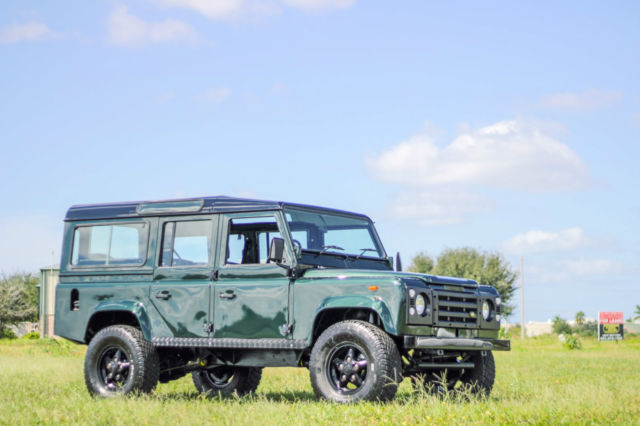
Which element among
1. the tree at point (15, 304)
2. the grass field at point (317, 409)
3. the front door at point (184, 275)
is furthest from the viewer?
the tree at point (15, 304)

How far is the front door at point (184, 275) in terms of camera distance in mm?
11234

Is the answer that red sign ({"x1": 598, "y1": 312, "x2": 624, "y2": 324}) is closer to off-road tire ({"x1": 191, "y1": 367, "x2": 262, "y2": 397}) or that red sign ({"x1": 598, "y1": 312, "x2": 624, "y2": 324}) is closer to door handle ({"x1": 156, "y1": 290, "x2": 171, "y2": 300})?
off-road tire ({"x1": 191, "y1": 367, "x2": 262, "y2": 397})

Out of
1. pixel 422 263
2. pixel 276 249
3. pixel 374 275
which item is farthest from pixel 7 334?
pixel 374 275

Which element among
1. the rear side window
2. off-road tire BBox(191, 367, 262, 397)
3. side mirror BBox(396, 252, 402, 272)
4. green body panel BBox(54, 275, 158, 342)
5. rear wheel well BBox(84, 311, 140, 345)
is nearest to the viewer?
green body panel BBox(54, 275, 158, 342)

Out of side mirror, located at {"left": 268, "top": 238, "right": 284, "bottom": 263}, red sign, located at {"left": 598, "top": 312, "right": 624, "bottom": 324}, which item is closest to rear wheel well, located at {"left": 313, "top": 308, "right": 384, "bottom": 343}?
side mirror, located at {"left": 268, "top": 238, "right": 284, "bottom": 263}

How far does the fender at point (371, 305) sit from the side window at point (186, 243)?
7.31 feet

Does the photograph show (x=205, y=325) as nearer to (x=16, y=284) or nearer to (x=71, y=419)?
(x=71, y=419)

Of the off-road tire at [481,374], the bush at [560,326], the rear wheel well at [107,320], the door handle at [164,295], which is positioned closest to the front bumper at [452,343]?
the off-road tire at [481,374]

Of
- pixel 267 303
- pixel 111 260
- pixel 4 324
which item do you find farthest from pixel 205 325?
pixel 4 324

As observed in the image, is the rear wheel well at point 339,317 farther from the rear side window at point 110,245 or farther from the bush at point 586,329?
the bush at point 586,329

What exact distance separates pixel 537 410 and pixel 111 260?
6451 millimetres

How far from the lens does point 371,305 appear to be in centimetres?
965

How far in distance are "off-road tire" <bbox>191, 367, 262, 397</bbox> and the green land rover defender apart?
0.07 ft

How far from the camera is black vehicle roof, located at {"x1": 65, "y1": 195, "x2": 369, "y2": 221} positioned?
11.1 meters
